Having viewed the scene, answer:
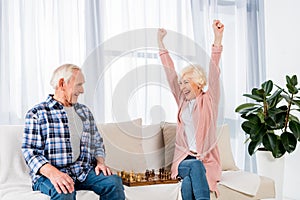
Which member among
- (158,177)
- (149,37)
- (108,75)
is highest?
(149,37)

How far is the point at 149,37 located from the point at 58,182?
3.30 feet

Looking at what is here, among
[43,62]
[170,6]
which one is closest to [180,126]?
[43,62]

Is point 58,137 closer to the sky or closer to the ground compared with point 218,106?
closer to the ground

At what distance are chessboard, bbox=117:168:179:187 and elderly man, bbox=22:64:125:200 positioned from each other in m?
0.12

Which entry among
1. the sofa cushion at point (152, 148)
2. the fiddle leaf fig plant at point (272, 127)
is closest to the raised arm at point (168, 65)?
the sofa cushion at point (152, 148)

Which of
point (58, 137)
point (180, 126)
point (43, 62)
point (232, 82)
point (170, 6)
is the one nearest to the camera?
point (180, 126)

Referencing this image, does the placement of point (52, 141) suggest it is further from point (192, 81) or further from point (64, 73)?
point (192, 81)

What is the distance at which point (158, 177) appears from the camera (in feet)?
8.38

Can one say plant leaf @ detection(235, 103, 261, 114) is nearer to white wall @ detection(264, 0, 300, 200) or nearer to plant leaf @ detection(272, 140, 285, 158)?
plant leaf @ detection(272, 140, 285, 158)

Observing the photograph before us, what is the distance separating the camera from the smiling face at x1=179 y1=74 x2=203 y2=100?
6.43 feet

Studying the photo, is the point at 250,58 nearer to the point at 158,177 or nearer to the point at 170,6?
the point at 170,6

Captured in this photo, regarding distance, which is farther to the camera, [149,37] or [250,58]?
[250,58]

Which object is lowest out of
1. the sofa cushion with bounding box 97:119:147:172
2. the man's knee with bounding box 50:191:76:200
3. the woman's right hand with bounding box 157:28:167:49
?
the man's knee with bounding box 50:191:76:200

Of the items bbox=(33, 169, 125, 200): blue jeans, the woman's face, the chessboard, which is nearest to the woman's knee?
the chessboard
